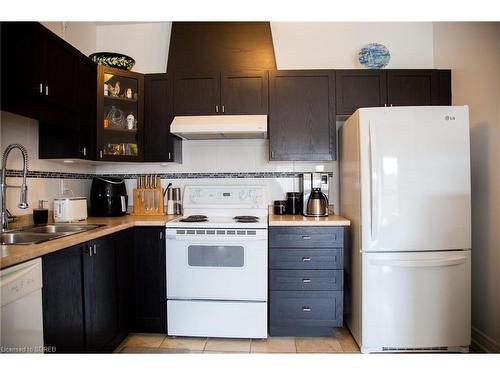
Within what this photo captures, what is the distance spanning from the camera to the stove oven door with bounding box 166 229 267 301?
199 cm

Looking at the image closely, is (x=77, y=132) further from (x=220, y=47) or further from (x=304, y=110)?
(x=304, y=110)

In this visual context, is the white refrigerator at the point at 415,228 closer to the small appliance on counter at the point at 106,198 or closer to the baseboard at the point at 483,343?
the baseboard at the point at 483,343

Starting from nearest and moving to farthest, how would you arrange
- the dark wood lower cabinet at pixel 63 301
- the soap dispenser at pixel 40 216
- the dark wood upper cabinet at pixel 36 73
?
the dark wood lower cabinet at pixel 63 301 → the dark wood upper cabinet at pixel 36 73 → the soap dispenser at pixel 40 216

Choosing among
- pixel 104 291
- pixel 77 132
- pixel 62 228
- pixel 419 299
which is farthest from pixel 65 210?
pixel 419 299

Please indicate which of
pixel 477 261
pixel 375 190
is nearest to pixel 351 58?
pixel 375 190

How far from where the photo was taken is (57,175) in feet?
7.25

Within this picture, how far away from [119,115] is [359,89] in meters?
2.07

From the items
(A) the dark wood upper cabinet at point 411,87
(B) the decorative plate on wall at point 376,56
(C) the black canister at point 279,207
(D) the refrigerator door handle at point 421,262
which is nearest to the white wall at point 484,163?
(A) the dark wood upper cabinet at point 411,87

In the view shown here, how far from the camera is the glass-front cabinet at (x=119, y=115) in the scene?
7.17 feet

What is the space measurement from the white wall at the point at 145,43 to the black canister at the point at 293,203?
70.3 inches

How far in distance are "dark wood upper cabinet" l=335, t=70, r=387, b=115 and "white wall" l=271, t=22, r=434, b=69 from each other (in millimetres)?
364

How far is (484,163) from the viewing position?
1940 millimetres

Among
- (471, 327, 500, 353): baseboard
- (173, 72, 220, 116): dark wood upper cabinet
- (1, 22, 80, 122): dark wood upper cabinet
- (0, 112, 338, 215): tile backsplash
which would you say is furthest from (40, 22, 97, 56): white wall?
(471, 327, 500, 353): baseboard

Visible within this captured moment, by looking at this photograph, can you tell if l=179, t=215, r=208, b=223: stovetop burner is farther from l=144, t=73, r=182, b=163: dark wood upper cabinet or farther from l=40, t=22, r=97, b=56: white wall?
l=40, t=22, r=97, b=56: white wall
